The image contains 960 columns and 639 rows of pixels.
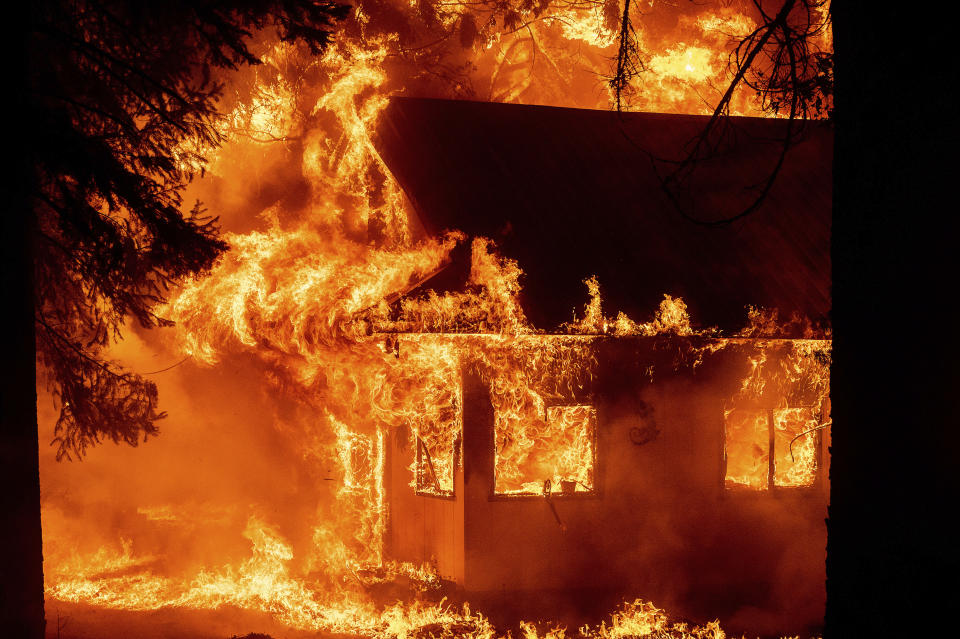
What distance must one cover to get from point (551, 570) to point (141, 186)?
8.28 metres

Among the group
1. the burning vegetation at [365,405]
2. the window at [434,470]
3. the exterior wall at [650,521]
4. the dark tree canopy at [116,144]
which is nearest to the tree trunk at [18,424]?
the dark tree canopy at [116,144]

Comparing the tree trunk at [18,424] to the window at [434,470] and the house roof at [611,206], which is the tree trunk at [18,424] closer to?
the house roof at [611,206]

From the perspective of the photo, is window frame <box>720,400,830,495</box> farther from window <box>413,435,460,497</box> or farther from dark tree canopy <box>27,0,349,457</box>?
dark tree canopy <box>27,0,349,457</box>

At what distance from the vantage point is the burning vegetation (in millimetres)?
10781

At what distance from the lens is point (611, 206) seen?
475 inches

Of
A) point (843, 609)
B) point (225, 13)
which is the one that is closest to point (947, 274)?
point (843, 609)

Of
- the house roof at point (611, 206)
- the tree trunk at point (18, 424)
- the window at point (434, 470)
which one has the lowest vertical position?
the window at point (434, 470)

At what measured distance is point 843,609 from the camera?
349 centimetres

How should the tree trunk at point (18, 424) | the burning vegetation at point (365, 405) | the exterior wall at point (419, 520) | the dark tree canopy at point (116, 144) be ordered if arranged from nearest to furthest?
1. the tree trunk at point (18, 424)
2. the dark tree canopy at point (116, 144)
3. the burning vegetation at point (365, 405)
4. the exterior wall at point (419, 520)

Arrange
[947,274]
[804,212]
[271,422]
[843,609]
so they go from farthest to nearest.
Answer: [271,422]
[804,212]
[843,609]
[947,274]

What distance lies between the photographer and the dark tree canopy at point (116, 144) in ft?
19.1

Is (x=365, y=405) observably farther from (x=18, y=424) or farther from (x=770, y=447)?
(x=18, y=424)

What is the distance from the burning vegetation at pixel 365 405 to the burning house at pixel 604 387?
53 millimetres

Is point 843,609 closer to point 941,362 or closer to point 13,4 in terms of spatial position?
point 941,362
